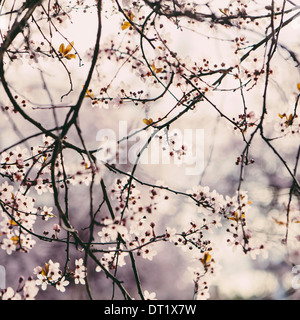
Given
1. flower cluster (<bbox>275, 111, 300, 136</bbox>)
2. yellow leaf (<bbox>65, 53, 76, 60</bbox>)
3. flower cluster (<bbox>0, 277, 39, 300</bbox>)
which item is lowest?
flower cluster (<bbox>0, 277, 39, 300</bbox>)

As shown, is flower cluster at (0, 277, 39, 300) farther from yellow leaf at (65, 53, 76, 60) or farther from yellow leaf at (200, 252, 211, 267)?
yellow leaf at (65, 53, 76, 60)

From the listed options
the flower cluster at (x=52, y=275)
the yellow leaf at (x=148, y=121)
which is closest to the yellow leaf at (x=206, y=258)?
the flower cluster at (x=52, y=275)

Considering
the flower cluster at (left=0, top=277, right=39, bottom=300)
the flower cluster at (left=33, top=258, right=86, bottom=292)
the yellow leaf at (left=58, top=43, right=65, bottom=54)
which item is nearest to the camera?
the flower cluster at (left=0, top=277, right=39, bottom=300)

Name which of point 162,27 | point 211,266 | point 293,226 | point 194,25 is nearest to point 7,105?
point 162,27

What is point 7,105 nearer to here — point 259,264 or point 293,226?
point 293,226

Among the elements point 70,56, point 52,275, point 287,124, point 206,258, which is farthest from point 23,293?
point 287,124

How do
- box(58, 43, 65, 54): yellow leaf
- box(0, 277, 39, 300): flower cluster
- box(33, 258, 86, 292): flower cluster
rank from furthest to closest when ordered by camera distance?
box(33, 258, 86, 292): flower cluster, box(58, 43, 65, 54): yellow leaf, box(0, 277, 39, 300): flower cluster

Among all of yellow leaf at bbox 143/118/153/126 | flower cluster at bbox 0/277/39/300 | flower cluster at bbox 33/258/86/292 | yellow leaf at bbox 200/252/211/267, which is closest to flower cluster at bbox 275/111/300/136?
yellow leaf at bbox 143/118/153/126

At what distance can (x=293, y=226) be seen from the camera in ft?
5.85

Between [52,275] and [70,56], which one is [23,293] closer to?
[52,275]

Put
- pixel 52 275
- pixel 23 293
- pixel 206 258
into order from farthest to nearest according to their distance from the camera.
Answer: pixel 52 275 < pixel 206 258 < pixel 23 293

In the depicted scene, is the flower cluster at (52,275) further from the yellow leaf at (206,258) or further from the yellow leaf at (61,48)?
the yellow leaf at (61,48)

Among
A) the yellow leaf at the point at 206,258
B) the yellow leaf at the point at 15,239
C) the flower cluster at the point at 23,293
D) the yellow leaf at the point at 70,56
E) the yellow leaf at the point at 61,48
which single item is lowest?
the flower cluster at the point at 23,293

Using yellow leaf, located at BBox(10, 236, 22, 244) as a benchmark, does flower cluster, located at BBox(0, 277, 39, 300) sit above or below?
below
